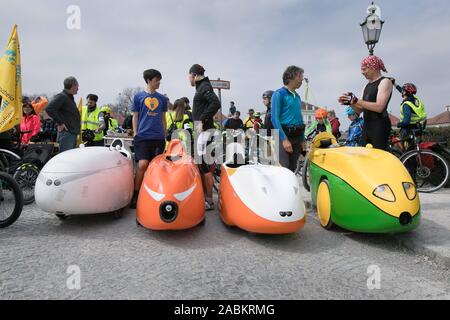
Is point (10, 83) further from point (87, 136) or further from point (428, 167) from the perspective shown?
point (428, 167)

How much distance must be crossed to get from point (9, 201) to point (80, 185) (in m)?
0.90

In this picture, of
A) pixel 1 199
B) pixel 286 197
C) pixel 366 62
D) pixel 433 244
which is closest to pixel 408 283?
pixel 433 244

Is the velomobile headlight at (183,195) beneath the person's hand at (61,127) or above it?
beneath

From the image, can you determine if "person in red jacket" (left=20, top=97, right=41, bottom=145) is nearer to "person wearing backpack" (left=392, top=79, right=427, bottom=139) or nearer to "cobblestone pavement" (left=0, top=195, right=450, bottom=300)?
"cobblestone pavement" (left=0, top=195, right=450, bottom=300)

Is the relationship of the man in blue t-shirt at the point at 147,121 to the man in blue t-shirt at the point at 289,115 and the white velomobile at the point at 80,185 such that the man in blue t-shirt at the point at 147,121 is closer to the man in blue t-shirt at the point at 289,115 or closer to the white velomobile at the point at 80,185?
the white velomobile at the point at 80,185

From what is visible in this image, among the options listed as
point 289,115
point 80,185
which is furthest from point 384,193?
point 80,185

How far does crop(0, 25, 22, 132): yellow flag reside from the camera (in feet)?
15.4

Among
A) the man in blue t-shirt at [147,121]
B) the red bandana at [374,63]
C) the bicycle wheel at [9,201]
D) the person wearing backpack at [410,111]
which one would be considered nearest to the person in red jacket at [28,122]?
the bicycle wheel at [9,201]

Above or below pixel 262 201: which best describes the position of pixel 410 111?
above

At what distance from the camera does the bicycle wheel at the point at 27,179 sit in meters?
4.81

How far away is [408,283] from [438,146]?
4.18 metres

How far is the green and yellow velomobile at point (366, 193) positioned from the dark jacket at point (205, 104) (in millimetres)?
1569

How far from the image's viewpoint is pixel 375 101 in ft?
12.7
